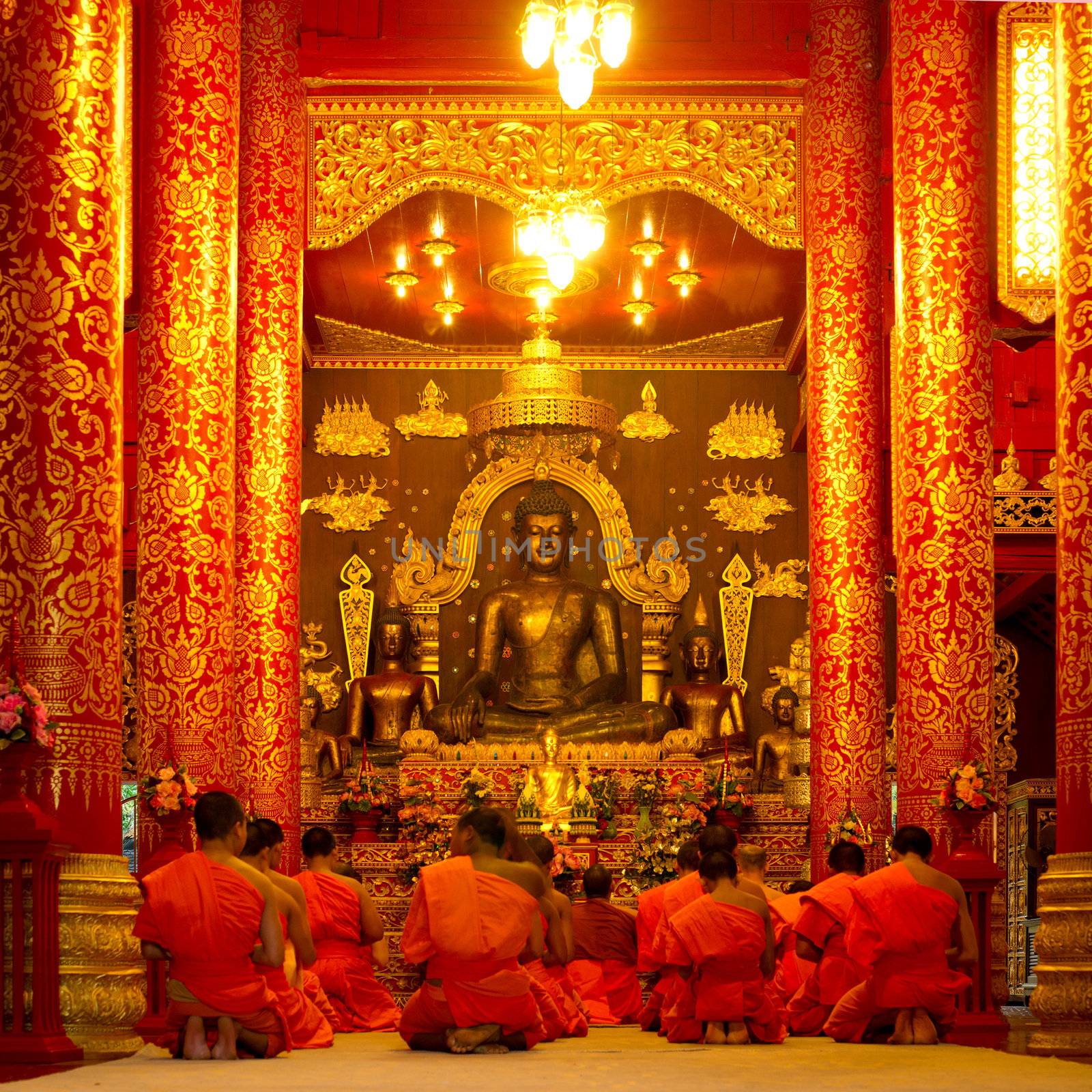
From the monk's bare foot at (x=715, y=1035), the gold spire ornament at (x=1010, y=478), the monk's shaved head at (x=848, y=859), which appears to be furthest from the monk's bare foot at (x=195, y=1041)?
the gold spire ornament at (x=1010, y=478)

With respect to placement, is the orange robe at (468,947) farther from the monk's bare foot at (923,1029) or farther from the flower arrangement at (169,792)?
the monk's bare foot at (923,1029)

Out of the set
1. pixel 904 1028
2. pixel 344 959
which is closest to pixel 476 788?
pixel 344 959

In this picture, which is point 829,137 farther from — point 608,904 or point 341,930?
point 341,930

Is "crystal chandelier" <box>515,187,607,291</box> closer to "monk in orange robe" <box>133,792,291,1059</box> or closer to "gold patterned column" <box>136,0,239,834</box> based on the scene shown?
"gold patterned column" <box>136,0,239,834</box>

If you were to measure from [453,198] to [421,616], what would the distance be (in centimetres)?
432

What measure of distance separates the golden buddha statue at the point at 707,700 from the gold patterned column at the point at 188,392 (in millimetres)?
5707

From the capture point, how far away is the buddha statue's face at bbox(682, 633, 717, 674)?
15484 mm

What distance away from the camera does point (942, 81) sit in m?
9.73

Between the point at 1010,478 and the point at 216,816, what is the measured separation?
7708mm

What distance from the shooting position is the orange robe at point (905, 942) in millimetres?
7672

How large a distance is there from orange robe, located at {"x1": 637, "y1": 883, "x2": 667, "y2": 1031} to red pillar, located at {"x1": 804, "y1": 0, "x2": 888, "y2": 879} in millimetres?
2062

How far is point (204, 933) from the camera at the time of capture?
20.7 feet

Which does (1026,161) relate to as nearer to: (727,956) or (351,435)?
(727,956)

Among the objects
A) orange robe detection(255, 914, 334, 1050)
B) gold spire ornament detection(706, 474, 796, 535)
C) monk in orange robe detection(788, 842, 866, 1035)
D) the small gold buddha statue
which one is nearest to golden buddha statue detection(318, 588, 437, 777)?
the small gold buddha statue
